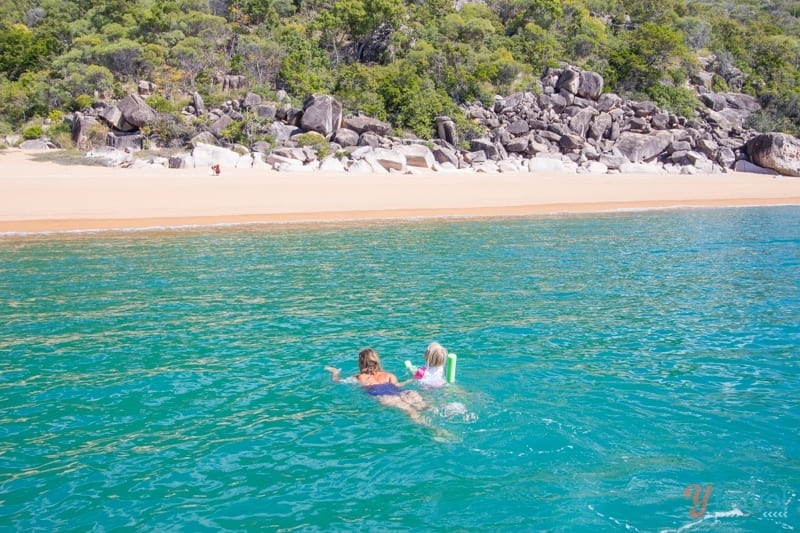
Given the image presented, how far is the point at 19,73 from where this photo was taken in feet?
169

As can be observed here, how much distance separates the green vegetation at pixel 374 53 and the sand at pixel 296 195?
9.30 m

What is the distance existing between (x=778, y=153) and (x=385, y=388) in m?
45.0

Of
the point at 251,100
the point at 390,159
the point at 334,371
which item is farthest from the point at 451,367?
the point at 251,100

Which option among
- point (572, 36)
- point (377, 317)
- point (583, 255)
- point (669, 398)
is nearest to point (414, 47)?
point (572, 36)

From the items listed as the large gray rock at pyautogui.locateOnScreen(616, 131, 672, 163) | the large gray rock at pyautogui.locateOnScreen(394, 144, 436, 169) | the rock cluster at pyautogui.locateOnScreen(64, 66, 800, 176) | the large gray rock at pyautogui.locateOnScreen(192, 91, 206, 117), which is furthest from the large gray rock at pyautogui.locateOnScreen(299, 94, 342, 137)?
the large gray rock at pyautogui.locateOnScreen(616, 131, 672, 163)

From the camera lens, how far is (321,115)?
37844 mm

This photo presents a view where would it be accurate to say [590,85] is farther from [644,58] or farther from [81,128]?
[81,128]

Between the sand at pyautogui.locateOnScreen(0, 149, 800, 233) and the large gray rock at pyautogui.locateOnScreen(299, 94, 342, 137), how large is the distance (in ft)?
25.6

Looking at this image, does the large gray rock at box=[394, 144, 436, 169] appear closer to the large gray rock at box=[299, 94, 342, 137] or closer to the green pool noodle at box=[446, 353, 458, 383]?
the large gray rock at box=[299, 94, 342, 137]

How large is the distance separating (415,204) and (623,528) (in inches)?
904

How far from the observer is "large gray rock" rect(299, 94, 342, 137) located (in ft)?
124

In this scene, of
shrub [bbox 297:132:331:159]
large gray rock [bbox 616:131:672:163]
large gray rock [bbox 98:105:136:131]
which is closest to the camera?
shrub [bbox 297:132:331:159]

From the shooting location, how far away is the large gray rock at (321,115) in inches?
1487

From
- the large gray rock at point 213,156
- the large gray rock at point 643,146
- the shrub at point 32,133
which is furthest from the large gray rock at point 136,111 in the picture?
the large gray rock at point 643,146
